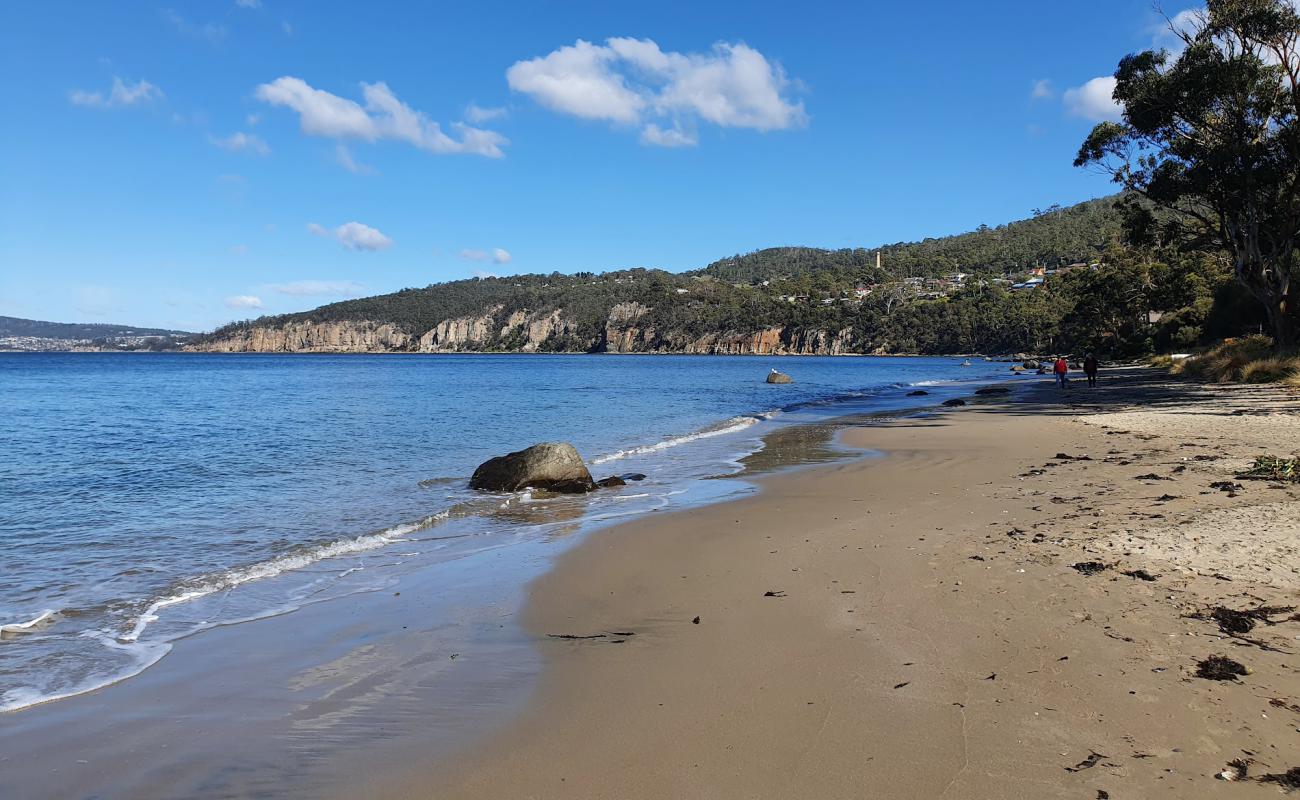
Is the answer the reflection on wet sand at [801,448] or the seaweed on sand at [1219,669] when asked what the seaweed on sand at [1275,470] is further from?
the reflection on wet sand at [801,448]

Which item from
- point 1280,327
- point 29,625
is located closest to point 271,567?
point 29,625

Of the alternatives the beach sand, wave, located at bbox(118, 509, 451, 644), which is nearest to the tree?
the beach sand

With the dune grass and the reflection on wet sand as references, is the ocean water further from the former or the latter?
the dune grass

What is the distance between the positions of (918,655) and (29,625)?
25.6 ft

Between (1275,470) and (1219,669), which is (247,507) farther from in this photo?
(1275,470)

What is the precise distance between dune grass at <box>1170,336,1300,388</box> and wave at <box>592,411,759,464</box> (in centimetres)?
1730

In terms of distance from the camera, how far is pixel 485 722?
15.8 feet

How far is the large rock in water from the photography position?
566 inches

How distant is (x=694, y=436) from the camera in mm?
24750

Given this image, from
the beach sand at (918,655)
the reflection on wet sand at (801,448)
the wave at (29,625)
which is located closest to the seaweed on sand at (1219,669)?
the beach sand at (918,655)

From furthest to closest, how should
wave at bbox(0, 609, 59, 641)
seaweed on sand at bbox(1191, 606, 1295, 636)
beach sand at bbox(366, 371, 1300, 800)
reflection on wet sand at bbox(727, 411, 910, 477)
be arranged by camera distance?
reflection on wet sand at bbox(727, 411, 910, 477), wave at bbox(0, 609, 59, 641), seaweed on sand at bbox(1191, 606, 1295, 636), beach sand at bbox(366, 371, 1300, 800)

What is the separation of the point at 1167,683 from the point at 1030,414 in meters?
22.9

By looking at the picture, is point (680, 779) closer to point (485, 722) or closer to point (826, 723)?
point (826, 723)

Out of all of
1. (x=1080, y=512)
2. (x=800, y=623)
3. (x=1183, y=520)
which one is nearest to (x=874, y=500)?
(x=1080, y=512)
